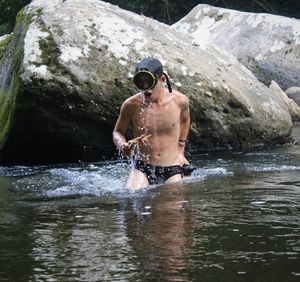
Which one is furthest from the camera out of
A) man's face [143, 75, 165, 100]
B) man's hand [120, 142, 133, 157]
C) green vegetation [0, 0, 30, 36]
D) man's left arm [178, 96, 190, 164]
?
green vegetation [0, 0, 30, 36]

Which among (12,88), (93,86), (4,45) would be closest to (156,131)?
(93,86)

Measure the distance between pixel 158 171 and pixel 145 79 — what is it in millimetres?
782

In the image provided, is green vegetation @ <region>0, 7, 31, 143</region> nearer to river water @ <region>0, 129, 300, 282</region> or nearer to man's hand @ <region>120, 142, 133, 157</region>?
river water @ <region>0, 129, 300, 282</region>

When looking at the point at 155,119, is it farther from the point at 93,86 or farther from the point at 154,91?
the point at 93,86

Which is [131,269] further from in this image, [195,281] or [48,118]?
[48,118]

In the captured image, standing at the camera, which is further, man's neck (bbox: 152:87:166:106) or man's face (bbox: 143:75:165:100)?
man's neck (bbox: 152:87:166:106)

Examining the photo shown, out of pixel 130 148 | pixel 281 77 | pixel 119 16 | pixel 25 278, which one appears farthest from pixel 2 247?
pixel 281 77

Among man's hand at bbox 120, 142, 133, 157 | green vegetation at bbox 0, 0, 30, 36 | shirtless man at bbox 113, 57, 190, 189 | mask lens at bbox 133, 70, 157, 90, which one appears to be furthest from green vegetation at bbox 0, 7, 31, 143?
green vegetation at bbox 0, 0, 30, 36

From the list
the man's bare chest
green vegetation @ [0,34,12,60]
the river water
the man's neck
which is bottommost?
the river water

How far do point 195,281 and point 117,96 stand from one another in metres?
5.09

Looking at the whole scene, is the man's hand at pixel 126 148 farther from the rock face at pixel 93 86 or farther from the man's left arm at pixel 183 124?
the rock face at pixel 93 86

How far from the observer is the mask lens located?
5.33 m

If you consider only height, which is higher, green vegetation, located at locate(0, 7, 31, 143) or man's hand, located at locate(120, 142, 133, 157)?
green vegetation, located at locate(0, 7, 31, 143)

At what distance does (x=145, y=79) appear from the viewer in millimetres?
5391
